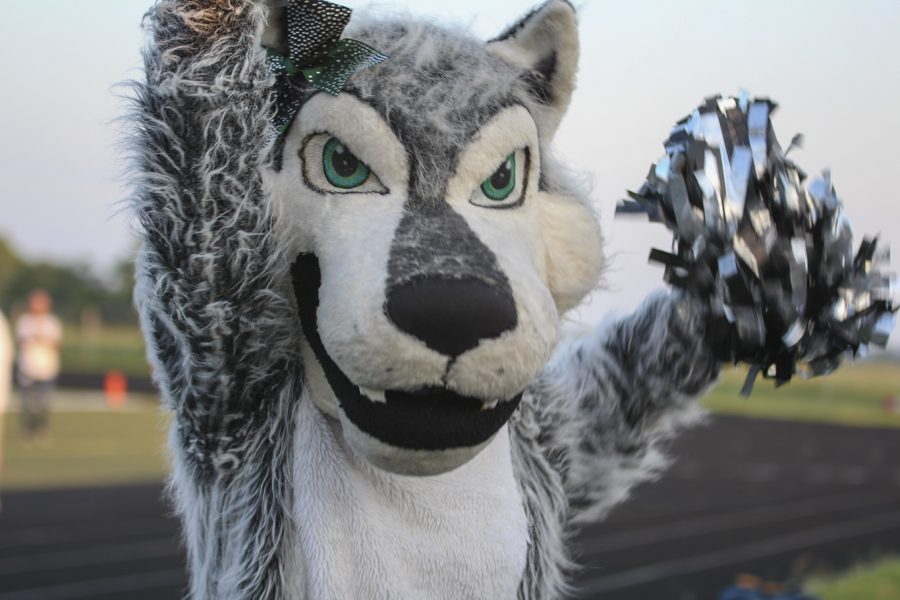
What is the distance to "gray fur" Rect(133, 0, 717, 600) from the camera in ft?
5.67

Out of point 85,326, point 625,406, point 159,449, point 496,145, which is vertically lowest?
point 85,326

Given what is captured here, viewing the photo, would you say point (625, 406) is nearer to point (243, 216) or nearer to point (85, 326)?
point (243, 216)

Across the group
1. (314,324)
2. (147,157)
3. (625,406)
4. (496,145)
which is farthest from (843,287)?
(147,157)

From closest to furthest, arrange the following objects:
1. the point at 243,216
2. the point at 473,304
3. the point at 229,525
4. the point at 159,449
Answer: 1. the point at 473,304
2. the point at 243,216
3. the point at 229,525
4. the point at 159,449

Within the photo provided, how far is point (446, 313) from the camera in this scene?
5.11 ft

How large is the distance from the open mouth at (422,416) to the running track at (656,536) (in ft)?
9.35

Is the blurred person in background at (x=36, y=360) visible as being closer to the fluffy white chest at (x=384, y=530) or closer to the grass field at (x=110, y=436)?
the grass field at (x=110, y=436)

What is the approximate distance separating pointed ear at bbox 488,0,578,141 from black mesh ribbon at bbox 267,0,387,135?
0.95 feet

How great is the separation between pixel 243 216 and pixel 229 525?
577 millimetres

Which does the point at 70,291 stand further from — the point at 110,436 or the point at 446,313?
the point at 446,313

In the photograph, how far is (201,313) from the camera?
1.76 meters

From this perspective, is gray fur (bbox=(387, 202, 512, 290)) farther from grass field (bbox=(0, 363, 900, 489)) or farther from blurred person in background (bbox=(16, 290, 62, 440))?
blurred person in background (bbox=(16, 290, 62, 440))

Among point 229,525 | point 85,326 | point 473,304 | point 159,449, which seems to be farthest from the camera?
point 85,326

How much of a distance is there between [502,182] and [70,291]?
25.7 meters
